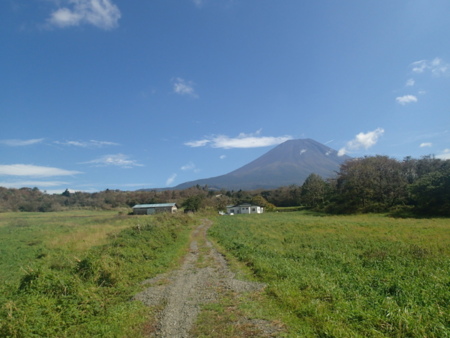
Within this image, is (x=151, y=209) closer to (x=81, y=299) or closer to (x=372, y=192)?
(x=372, y=192)

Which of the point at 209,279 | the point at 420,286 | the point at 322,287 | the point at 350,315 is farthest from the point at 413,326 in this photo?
the point at 209,279

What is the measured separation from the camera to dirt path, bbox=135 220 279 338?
5473mm

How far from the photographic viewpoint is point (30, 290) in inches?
288

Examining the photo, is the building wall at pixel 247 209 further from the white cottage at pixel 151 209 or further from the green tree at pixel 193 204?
the white cottage at pixel 151 209

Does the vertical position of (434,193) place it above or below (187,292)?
above

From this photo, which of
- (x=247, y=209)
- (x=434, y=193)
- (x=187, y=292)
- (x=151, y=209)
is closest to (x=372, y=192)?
(x=434, y=193)

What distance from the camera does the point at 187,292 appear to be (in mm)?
7855

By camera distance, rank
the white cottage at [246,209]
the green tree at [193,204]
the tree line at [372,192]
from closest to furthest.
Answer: the tree line at [372,192]
the green tree at [193,204]
the white cottage at [246,209]

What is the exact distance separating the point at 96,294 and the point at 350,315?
6906 mm

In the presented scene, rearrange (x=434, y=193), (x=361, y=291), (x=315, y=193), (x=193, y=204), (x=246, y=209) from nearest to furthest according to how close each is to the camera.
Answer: (x=361, y=291) < (x=434, y=193) < (x=193, y=204) < (x=315, y=193) < (x=246, y=209)

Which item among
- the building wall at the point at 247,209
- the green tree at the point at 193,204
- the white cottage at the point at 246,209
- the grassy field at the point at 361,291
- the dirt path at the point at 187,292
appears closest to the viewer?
the grassy field at the point at 361,291

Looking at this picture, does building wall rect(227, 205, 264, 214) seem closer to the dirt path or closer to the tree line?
the tree line

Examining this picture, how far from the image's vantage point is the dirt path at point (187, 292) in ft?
18.0

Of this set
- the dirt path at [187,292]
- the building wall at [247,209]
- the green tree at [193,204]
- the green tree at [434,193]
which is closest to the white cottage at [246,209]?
the building wall at [247,209]
